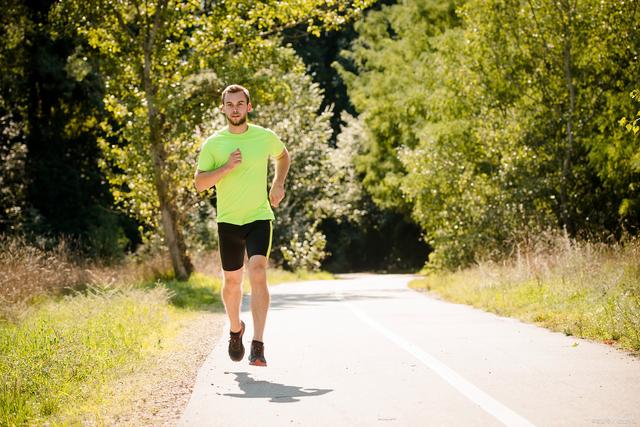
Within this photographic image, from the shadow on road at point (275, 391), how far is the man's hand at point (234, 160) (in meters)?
1.72

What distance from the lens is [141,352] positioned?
9.50m

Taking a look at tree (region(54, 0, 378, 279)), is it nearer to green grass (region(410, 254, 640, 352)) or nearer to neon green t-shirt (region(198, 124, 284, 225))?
green grass (region(410, 254, 640, 352))

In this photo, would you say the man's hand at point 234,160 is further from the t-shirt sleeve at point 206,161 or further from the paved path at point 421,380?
the paved path at point 421,380

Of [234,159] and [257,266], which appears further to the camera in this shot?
[257,266]

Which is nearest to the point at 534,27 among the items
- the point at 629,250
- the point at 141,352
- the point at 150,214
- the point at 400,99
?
the point at 629,250

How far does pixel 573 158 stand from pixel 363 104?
78.3 feet

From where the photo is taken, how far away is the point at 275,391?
23.2 feet

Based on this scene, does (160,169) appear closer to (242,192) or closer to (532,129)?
(532,129)

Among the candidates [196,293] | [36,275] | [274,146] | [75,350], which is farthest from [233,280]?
[196,293]

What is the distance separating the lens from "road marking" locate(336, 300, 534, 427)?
5801 mm

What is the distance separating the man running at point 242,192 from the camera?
8156 mm

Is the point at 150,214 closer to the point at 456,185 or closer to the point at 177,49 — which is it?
the point at 177,49

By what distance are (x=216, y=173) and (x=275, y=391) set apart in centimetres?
193

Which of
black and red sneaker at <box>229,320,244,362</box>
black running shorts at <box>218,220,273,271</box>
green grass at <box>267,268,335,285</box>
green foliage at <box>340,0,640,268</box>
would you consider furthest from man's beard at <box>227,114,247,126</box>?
green grass at <box>267,268,335,285</box>
